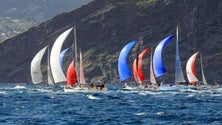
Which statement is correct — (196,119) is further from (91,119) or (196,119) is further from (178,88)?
(178,88)

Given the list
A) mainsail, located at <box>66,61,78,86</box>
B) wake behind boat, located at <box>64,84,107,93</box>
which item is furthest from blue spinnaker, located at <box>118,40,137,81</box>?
mainsail, located at <box>66,61,78,86</box>

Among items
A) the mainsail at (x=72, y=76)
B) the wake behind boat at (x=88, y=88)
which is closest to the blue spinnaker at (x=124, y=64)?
the wake behind boat at (x=88, y=88)

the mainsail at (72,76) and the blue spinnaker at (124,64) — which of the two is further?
the blue spinnaker at (124,64)

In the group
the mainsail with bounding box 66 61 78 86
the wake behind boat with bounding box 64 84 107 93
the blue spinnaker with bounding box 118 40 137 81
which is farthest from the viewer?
the blue spinnaker with bounding box 118 40 137 81

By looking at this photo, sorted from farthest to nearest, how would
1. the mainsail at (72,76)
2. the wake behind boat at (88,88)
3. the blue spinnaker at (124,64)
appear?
→ 1. the blue spinnaker at (124,64)
2. the mainsail at (72,76)
3. the wake behind boat at (88,88)

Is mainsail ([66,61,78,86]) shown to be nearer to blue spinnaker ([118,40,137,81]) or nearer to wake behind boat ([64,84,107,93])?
wake behind boat ([64,84,107,93])

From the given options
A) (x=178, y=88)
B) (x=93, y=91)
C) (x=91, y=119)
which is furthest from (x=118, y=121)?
(x=178, y=88)

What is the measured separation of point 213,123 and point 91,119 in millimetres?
10556

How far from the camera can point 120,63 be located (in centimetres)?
12838

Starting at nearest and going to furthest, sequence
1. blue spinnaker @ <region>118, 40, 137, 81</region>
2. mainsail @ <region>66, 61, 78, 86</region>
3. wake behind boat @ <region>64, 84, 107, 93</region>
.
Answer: wake behind boat @ <region>64, 84, 107, 93</region> → mainsail @ <region>66, 61, 78, 86</region> → blue spinnaker @ <region>118, 40, 137, 81</region>

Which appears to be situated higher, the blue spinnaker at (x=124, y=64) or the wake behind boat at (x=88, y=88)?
the blue spinnaker at (x=124, y=64)

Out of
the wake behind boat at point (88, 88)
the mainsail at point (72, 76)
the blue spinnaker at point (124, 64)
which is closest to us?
the wake behind boat at point (88, 88)

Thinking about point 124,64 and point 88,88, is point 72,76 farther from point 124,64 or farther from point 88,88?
point 124,64

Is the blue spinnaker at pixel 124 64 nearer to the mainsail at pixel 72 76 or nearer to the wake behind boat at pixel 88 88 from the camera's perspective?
the wake behind boat at pixel 88 88
